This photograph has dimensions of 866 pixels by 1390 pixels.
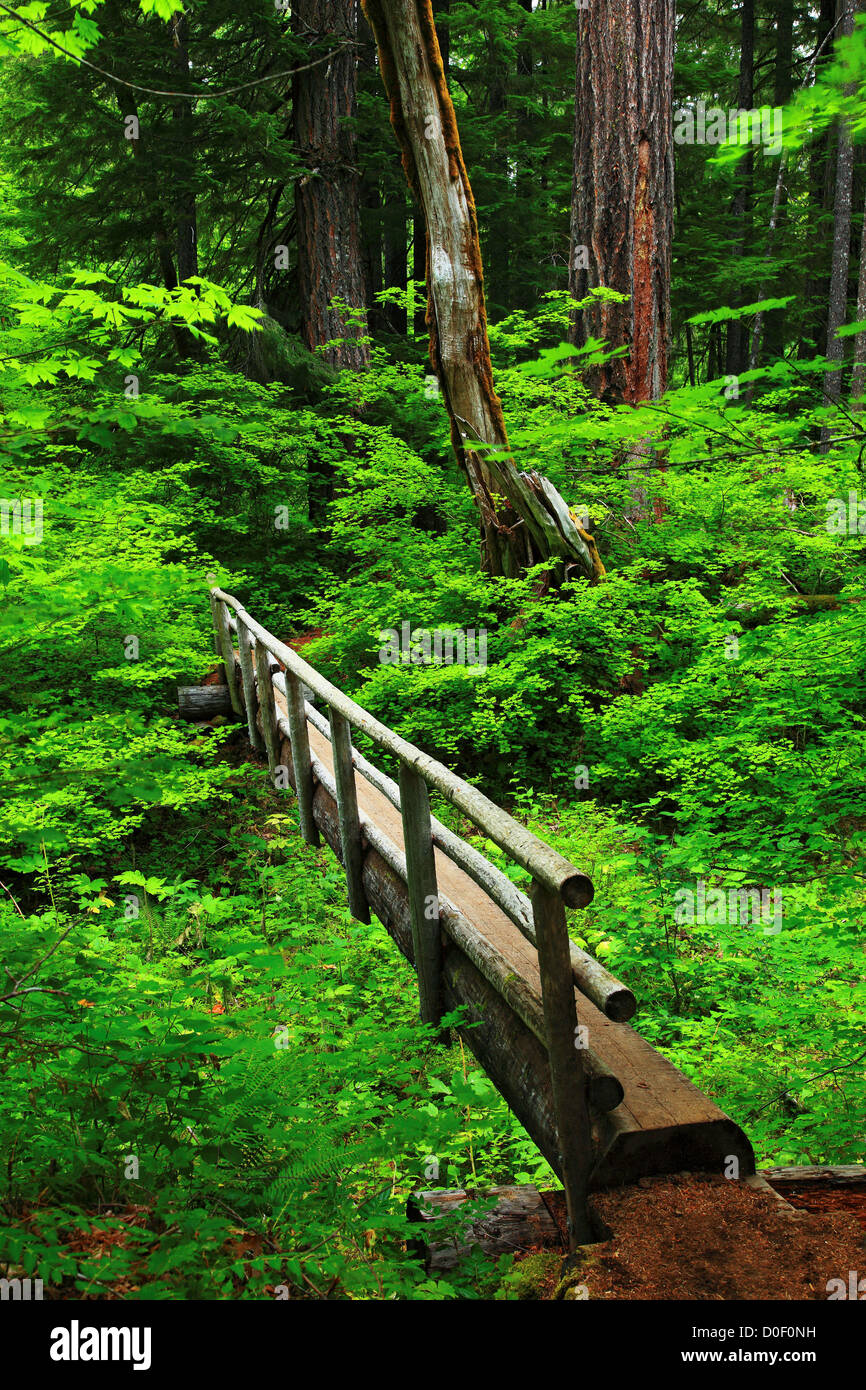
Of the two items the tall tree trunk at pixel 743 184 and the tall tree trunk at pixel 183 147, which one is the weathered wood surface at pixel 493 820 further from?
the tall tree trunk at pixel 743 184

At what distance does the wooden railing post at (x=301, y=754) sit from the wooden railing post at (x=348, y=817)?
4.21ft

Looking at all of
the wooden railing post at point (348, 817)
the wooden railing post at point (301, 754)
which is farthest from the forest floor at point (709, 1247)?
the wooden railing post at point (301, 754)

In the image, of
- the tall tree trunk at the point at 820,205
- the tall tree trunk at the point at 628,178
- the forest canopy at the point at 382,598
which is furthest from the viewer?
the tall tree trunk at the point at 820,205

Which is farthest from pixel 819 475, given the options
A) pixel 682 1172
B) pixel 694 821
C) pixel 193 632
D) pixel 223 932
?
pixel 682 1172

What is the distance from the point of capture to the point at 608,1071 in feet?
7.82

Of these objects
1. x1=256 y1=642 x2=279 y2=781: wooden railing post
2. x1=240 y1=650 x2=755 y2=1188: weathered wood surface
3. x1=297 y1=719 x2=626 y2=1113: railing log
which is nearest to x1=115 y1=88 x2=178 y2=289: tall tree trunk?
x1=256 y1=642 x2=279 y2=781: wooden railing post

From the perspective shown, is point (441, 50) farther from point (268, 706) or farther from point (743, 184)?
point (268, 706)

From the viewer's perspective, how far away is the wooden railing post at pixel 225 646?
9906mm

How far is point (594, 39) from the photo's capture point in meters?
9.42

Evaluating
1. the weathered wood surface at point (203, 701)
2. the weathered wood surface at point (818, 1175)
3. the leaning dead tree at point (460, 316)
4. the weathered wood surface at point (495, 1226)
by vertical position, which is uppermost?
the leaning dead tree at point (460, 316)

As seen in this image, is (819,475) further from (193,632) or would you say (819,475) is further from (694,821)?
(193,632)

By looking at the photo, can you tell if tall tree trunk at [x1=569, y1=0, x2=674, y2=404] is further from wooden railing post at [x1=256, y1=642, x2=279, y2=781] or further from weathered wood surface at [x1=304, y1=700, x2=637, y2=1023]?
weathered wood surface at [x1=304, y1=700, x2=637, y2=1023]

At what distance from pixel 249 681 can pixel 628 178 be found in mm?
6949

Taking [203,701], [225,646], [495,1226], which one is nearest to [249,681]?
[203,701]
